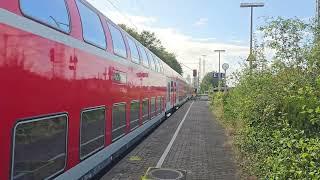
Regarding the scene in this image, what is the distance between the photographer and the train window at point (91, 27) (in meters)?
6.98

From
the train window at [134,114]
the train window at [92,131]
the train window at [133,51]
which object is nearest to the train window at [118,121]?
the train window at [92,131]

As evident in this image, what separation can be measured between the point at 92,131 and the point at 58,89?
1.92 m

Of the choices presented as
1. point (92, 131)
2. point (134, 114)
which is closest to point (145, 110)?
point (134, 114)

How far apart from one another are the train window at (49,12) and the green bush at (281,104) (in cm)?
363

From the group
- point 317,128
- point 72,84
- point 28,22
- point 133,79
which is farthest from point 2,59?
point 133,79

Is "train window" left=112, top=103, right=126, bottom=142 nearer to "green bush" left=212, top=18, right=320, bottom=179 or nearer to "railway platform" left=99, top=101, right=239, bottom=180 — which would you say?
"railway platform" left=99, top=101, right=239, bottom=180

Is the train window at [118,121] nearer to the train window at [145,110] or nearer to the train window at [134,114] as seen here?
the train window at [134,114]

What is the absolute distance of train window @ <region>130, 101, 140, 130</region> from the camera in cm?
1135

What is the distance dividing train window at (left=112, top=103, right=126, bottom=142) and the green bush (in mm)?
2987

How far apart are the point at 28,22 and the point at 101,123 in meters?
3.60

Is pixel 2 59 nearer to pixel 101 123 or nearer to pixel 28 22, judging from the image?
pixel 28 22

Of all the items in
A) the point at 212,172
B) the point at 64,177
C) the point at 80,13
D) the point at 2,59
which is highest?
the point at 80,13

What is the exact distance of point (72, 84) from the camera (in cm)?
611

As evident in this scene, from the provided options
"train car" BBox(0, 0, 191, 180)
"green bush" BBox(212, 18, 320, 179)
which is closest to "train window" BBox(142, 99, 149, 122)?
"green bush" BBox(212, 18, 320, 179)
